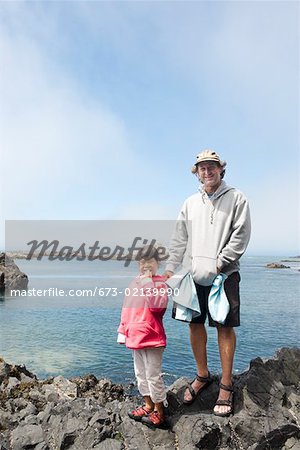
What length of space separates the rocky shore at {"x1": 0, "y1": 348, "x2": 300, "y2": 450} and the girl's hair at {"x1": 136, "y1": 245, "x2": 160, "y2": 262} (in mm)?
2869

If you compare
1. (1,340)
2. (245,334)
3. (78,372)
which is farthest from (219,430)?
(1,340)

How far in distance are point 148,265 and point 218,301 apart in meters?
1.34

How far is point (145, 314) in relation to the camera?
20.2 ft

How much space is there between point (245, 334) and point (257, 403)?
21359mm

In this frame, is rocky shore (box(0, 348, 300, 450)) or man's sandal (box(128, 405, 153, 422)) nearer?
rocky shore (box(0, 348, 300, 450))

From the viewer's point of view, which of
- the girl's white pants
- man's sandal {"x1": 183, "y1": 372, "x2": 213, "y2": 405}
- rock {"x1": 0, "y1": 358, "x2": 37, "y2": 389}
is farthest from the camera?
rock {"x1": 0, "y1": 358, "x2": 37, "y2": 389}

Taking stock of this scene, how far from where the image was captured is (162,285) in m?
6.29

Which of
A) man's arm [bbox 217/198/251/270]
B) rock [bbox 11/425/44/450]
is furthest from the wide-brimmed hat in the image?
rock [bbox 11/425/44/450]

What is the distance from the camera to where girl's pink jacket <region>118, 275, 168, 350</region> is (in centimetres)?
603

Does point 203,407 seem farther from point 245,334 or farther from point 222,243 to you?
point 245,334

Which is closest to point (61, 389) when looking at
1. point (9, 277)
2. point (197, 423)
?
point (197, 423)

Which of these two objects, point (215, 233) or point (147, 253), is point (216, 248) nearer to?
point (215, 233)

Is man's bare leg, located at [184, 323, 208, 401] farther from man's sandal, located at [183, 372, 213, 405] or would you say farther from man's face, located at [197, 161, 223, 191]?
man's face, located at [197, 161, 223, 191]


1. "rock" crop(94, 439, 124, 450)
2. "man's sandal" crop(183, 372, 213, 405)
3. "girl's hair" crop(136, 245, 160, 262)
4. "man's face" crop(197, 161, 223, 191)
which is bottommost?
"rock" crop(94, 439, 124, 450)
